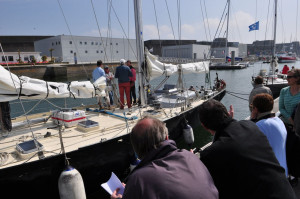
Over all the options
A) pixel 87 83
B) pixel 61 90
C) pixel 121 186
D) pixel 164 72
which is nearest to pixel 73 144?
pixel 61 90

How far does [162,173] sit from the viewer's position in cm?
127

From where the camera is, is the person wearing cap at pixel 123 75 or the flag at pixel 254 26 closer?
the person wearing cap at pixel 123 75

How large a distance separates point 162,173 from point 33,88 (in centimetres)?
442

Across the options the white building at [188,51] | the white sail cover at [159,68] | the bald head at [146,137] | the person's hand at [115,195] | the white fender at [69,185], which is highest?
the white building at [188,51]

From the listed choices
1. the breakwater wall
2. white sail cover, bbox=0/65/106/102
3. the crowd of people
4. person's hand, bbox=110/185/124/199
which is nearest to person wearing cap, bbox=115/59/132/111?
white sail cover, bbox=0/65/106/102

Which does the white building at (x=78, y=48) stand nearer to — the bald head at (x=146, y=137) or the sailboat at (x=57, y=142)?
the sailboat at (x=57, y=142)

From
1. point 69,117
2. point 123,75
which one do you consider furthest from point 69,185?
point 123,75

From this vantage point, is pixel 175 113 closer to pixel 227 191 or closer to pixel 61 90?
pixel 61 90

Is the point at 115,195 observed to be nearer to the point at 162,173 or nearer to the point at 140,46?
the point at 162,173

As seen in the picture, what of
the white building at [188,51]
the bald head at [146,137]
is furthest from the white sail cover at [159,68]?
the white building at [188,51]

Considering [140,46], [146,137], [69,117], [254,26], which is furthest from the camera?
[254,26]

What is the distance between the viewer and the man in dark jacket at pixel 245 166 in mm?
1531

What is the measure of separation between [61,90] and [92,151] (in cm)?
181

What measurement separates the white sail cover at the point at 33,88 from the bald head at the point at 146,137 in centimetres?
376
